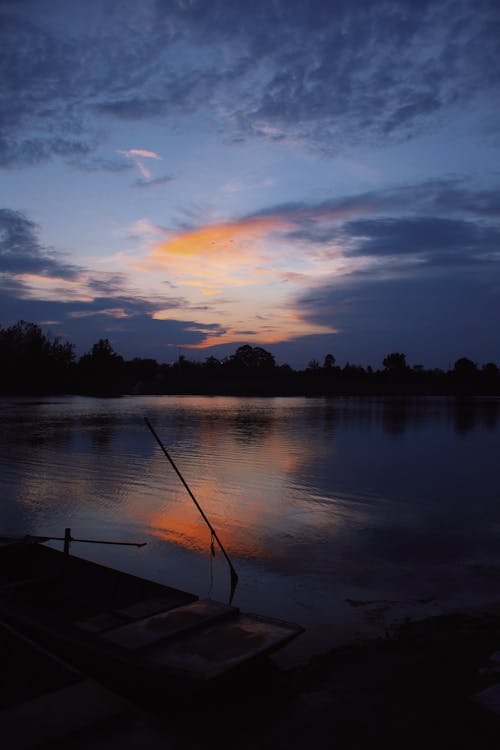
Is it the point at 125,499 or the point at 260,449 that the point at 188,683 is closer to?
the point at 125,499

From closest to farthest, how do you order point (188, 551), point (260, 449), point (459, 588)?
point (459, 588)
point (188, 551)
point (260, 449)

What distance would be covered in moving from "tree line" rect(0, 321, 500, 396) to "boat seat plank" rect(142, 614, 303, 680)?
86231 millimetres

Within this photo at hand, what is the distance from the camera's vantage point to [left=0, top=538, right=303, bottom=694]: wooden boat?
4.48m

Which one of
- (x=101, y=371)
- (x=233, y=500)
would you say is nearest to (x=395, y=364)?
A: (x=101, y=371)

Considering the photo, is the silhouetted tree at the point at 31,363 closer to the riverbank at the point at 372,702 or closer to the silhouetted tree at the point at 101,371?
the silhouetted tree at the point at 101,371

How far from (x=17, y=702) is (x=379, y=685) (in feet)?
9.58

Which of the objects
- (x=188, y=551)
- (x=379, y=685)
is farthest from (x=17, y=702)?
(x=188, y=551)

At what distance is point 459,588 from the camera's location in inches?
291

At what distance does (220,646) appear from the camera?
15.5 ft

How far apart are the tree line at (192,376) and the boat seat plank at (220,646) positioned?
283ft

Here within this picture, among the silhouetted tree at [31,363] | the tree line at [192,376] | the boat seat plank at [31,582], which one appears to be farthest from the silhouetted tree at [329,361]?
the boat seat plank at [31,582]

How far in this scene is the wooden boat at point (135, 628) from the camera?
14.7 feet

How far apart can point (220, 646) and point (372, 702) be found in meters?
1.30

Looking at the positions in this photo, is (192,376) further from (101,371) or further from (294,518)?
(294,518)
